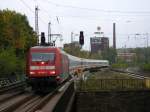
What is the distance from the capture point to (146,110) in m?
38.6

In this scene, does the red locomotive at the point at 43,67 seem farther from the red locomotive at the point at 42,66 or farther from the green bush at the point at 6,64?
the green bush at the point at 6,64

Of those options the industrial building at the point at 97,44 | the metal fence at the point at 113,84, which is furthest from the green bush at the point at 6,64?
the industrial building at the point at 97,44

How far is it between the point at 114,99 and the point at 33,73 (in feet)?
37.2

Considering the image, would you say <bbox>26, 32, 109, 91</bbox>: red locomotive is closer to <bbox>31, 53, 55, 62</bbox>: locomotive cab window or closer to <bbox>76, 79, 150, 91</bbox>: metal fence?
<bbox>31, 53, 55, 62</bbox>: locomotive cab window

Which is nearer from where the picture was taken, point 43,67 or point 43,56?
point 43,67

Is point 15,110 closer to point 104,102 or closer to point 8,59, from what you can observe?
point 104,102

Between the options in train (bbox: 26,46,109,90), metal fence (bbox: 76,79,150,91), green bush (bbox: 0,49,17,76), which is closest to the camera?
train (bbox: 26,46,109,90)

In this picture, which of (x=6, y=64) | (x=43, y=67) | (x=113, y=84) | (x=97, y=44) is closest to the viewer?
(x=43, y=67)

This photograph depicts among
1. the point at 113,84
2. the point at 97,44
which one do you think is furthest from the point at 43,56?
the point at 97,44

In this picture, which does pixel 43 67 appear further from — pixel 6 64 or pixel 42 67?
pixel 6 64

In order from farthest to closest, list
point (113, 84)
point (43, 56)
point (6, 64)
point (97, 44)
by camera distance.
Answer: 1. point (97, 44)
2. point (6, 64)
3. point (113, 84)
4. point (43, 56)

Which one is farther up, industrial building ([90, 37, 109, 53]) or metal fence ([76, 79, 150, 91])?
industrial building ([90, 37, 109, 53])

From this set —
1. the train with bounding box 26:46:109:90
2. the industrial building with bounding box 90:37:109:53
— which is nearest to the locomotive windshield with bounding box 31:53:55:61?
the train with bounding box 26:46:109:90

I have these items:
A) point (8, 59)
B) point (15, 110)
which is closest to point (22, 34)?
point (8, 59)
